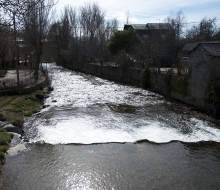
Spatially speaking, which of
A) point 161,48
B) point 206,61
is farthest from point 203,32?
point 206,61

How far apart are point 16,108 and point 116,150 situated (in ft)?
28.1

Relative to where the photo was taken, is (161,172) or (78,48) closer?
(161,172)

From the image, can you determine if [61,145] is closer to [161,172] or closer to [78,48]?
[161,172]

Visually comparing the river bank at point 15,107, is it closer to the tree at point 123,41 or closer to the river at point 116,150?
the river at point 116,150

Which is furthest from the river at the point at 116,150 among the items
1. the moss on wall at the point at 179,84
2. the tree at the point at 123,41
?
the tree at the point at 123,41

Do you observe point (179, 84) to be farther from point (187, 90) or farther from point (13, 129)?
point (13, 129)

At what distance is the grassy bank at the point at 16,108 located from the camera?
535 inches

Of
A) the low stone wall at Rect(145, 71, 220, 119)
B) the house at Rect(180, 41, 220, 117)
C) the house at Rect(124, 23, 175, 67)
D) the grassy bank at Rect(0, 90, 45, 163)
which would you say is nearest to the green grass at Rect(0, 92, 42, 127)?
the grassy bank at Rect(0, 90, 45, 163)

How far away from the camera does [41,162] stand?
39.1 feet

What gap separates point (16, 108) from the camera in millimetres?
19141

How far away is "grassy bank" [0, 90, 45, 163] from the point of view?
44.5 ft

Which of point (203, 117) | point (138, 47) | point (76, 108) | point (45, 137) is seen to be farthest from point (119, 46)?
point (45, 137)

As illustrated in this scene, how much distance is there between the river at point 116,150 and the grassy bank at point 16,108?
Answer: 0.49 metres

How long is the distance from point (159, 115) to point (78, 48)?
42.3m
